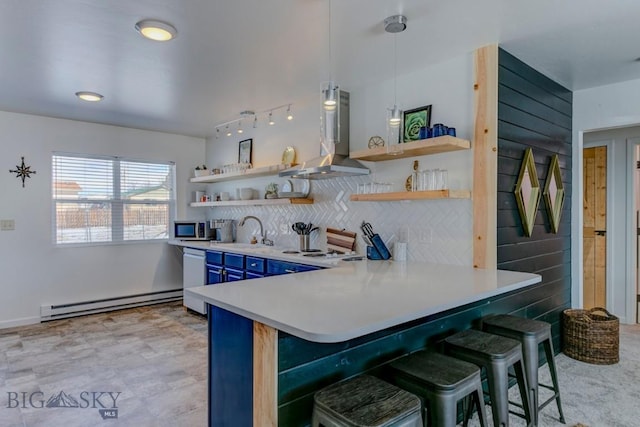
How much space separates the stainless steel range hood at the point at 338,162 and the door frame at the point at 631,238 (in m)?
3.18

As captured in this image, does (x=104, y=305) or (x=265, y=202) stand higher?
(x=265, y=202)

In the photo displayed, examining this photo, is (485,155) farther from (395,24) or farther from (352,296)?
(352,296)

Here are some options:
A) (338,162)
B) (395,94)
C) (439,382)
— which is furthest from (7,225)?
(439,382)

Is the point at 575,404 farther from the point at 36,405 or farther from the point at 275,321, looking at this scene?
the point at 36,405

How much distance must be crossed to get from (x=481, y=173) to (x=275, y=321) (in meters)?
1.97

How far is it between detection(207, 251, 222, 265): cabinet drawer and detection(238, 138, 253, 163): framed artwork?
1.28 meters

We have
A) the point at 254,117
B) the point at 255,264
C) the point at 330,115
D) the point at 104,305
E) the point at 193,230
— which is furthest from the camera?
the point at 193,230

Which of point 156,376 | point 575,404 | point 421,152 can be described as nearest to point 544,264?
point 575,404

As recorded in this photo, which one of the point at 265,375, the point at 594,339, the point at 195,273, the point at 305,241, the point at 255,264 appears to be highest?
the point at 305,241

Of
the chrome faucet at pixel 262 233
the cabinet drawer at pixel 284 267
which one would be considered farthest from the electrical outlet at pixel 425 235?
the chrome faucet at pixel 262 233

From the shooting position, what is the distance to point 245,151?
5.22 metres

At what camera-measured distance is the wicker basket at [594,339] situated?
10.9 ft

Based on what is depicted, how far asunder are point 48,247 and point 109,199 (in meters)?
0.91

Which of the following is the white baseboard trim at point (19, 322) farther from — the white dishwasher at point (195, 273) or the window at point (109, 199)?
the white dishwasher at point (195, 273)
